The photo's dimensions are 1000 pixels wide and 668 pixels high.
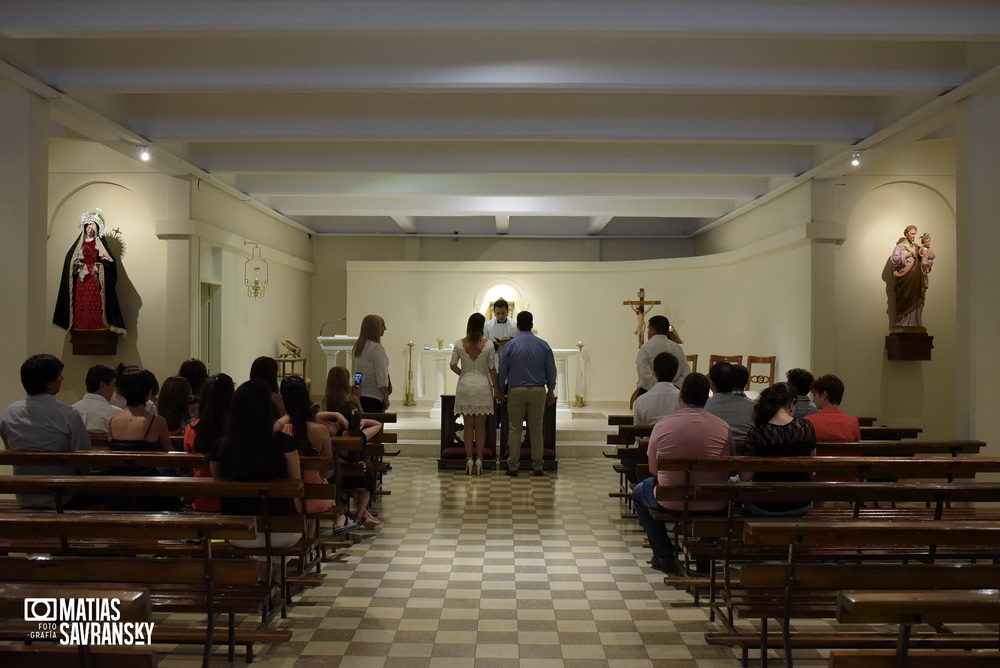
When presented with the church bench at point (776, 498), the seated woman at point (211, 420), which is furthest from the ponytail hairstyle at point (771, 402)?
the seated woman at point (211, 420)

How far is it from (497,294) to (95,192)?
7270mm

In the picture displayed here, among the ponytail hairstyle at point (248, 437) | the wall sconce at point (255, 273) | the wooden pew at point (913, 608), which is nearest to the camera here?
the wooden pew at point (913, 608)

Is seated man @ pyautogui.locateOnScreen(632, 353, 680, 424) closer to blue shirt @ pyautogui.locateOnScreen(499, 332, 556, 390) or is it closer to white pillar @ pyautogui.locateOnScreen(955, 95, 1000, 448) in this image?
blue shirt @ pyautogui.locateOnScreen(499, 332, 556, 390)

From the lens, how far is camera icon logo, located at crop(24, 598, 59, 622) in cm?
230

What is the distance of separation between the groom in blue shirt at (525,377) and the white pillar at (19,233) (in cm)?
400

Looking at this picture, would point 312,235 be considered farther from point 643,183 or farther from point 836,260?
point 836,260

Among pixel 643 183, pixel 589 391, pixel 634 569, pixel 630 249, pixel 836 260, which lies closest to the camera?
pixel 634 569

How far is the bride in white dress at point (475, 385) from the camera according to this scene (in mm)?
8133

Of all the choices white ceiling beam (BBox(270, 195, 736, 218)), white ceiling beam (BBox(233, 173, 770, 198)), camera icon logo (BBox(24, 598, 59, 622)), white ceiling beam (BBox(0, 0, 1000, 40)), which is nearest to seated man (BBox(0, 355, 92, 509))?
camera icon logo (BBox(24, 598, 59, 622))

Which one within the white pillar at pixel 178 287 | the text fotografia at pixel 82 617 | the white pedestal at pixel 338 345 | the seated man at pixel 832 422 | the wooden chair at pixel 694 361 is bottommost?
the text fotografia at pixel 82 617

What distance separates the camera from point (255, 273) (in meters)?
12.0

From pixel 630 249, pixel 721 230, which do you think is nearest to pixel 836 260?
pixel 721 230

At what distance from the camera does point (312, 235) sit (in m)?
15.7

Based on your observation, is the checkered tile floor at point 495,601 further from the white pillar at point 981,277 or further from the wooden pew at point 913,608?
the white pillar at point 981,277
